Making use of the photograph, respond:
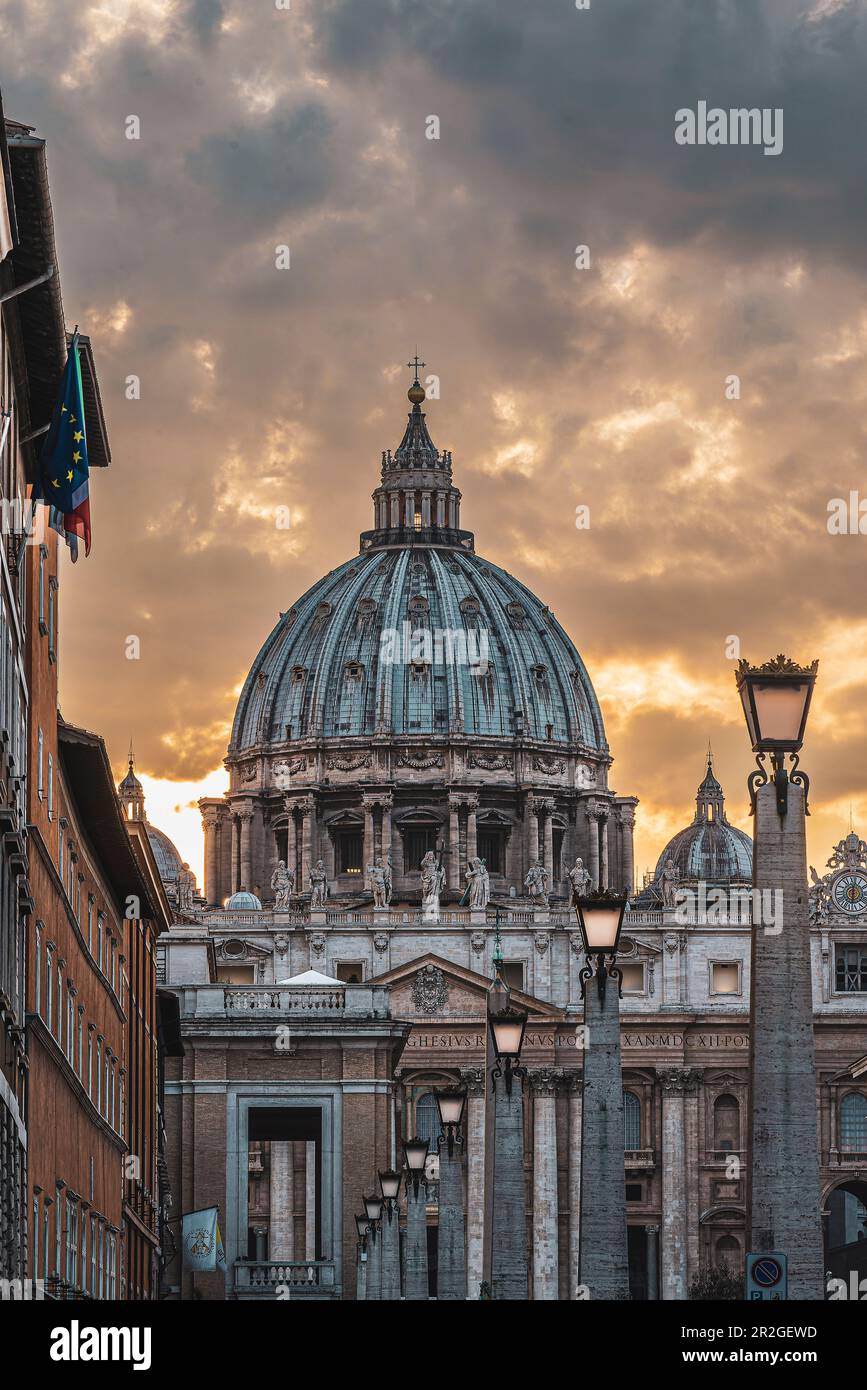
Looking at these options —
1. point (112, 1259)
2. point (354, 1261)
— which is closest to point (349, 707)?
point (354, 1261)

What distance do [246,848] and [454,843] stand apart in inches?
576

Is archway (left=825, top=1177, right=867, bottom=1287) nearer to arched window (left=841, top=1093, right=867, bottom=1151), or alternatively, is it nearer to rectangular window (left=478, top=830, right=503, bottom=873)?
arched window (left=841, top=1093, right=867, bottom=1151)

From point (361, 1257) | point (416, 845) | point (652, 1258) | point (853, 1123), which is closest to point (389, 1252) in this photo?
point (361, 1257)

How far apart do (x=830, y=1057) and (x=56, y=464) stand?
122912 millimetres

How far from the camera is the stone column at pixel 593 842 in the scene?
187m

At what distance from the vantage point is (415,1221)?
52.9 metres

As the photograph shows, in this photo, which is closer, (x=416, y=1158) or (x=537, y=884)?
(x=416, y=1158)

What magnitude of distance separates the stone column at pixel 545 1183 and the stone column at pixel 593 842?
33768mm

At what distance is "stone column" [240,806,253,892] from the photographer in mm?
188125

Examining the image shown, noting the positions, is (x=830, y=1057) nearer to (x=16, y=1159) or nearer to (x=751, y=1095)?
(x=16, y=1159)

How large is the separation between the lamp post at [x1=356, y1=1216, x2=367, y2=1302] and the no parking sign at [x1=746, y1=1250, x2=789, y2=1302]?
164 ft

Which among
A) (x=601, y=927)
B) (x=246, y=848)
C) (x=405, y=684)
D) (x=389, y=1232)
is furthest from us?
(x=405, y=684)

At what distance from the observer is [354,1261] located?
80.2 m

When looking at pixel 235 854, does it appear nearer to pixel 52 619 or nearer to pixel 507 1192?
pixel 52 619
